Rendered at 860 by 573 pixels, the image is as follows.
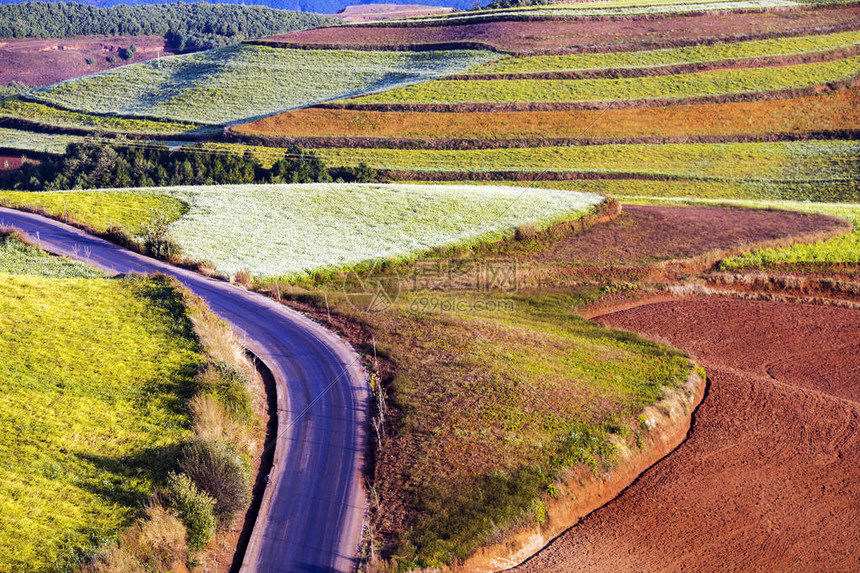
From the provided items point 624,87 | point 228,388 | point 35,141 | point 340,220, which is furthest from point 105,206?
point 624,87

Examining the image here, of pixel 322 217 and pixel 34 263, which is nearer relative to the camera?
pixel 34 263

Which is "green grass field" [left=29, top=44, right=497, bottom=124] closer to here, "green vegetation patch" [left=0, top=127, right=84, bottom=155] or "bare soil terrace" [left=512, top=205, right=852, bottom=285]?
"green vegetation patch" [left=0, top=127, right=84, bottom=155]

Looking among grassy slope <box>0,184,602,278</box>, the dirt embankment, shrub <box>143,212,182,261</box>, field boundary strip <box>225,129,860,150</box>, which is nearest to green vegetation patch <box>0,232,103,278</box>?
shrub <box>143,212,182,261</box>

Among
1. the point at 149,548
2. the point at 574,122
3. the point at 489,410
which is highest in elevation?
the point at 574,122

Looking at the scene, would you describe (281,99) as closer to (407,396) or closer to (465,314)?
(465,314)

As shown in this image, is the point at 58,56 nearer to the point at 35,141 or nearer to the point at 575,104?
the point at 35,141

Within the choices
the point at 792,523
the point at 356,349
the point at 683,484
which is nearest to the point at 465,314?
the point at 356,349
